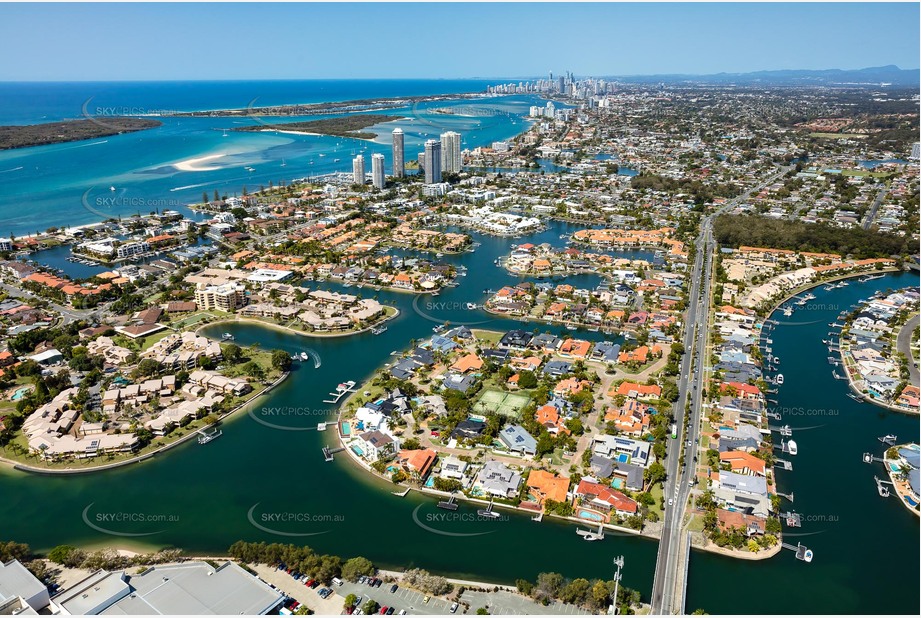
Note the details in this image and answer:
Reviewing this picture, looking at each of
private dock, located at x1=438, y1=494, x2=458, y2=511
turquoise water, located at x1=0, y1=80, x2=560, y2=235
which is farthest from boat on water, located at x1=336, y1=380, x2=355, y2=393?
turquoise water, located at x1=0, y1=80, x2=560, y2=235

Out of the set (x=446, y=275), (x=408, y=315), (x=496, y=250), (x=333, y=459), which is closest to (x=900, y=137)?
(x=496, y=250)

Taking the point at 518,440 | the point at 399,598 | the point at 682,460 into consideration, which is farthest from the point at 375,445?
the point at 682,460

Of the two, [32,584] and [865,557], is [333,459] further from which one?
[865,557]

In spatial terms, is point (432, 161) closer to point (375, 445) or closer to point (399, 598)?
point (375, 445)

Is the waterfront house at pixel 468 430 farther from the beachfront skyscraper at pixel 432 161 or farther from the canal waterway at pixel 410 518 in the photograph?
the beachfront skyscraper at pixel 432 161

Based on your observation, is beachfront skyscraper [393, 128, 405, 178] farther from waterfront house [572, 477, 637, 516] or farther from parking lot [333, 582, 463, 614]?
parking lot [333, 582, 463, 614]

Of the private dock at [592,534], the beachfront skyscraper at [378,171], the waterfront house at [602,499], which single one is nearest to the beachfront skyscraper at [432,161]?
the beachfront skyscraper at [378,171]
